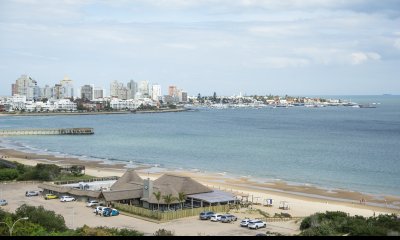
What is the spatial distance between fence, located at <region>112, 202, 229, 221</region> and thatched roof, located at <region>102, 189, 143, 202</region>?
582 mm

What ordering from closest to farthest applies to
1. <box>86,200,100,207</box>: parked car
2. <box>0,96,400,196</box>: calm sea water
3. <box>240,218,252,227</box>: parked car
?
1. <box>240,218,252,227</box>: parked car
2. <box>86,200,100,207</box>: parked car
3. <box>0,96,400,196</box>: calm sea water

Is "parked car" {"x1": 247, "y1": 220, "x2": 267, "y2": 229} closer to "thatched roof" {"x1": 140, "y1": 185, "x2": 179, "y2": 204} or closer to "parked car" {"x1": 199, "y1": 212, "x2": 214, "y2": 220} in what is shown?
"parked car" {"x1": 199, "y1": 212, "x2": 214, "y2": 220}

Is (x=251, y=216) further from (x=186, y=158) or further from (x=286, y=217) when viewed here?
(x=186, y=158)

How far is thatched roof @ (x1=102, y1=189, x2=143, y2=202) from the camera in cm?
2572

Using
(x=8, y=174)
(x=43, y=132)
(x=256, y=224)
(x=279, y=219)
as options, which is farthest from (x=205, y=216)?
(x=43, y=132)

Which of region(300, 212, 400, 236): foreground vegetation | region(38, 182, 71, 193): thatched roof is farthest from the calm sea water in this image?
region(38, 182, 71, 193): thatched roof

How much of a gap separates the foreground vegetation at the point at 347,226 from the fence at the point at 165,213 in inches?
195

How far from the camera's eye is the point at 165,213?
2269cm

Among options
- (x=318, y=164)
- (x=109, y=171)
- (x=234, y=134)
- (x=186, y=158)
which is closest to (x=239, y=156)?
(x=186, y=158)

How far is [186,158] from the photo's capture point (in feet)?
172

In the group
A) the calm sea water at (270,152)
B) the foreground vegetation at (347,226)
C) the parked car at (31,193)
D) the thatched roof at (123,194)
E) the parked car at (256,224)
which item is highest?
the foreground vegetation at (347,226)

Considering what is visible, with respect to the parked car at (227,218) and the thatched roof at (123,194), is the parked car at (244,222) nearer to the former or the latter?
the parked car at (227,218)

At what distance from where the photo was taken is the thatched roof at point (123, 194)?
25719 mm

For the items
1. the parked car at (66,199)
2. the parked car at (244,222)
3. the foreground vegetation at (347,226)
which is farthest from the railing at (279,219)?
the parked car at (66,199)
